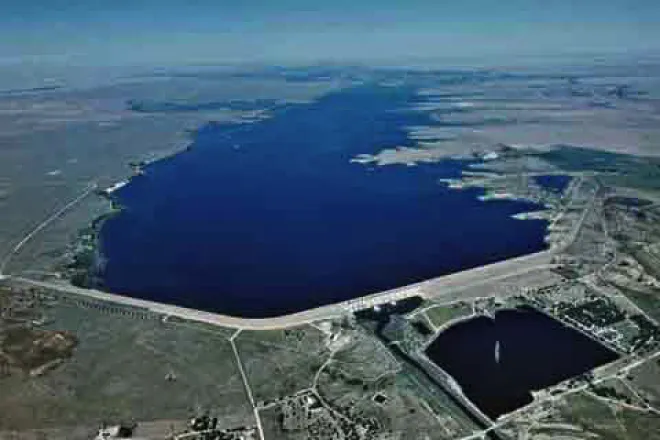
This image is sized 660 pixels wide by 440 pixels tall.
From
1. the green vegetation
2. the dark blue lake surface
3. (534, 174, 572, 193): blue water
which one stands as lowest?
the dark blue lake surface

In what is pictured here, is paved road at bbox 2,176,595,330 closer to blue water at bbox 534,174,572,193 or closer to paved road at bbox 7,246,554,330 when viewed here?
paved road at bbox 7,246,554,330

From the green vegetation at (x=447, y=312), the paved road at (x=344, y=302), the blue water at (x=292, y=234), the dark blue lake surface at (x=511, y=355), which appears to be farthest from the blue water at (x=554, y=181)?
the green vegetation at (x=447, y=312)

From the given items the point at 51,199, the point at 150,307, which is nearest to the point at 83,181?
the point at 51,199

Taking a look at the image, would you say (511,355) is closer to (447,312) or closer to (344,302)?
(447,312)

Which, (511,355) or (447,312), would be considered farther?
(447,312)

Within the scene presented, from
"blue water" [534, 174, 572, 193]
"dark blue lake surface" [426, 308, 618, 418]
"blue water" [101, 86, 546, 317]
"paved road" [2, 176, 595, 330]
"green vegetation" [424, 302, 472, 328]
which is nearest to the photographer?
"dark blue lake surface" [426, 308, 618, 418]

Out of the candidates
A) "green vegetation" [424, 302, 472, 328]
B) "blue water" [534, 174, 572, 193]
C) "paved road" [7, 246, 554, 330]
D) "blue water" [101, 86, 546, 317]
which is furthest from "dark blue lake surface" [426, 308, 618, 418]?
"blue water" [534, 174, 572, 193]

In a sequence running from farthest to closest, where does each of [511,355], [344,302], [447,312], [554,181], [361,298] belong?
[554,181] → [361,298] → [344,302] → [447,312] → [511,355]

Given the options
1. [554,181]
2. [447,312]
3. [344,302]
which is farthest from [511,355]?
[554,181]
